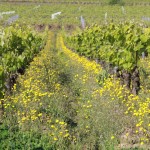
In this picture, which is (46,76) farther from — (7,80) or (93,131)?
(93,131)

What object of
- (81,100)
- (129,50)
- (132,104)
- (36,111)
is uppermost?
(129,50)

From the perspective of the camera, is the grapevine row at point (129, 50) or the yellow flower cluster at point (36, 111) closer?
the yellow flower cluster at point (36, 111)

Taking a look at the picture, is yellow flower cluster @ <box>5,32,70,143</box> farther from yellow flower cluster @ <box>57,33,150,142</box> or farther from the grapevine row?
the grapevine row

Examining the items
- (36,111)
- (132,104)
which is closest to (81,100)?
(36,111)

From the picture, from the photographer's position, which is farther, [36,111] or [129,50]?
[129,50]

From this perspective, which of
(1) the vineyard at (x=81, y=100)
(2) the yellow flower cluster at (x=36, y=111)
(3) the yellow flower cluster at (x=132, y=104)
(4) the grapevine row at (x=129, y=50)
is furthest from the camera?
(4) the grapevine row at (x=129, y=50)

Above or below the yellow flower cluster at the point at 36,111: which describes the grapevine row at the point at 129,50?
above

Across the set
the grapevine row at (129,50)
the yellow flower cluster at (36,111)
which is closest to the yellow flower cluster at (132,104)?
the yellow flower cluster at (36,111)

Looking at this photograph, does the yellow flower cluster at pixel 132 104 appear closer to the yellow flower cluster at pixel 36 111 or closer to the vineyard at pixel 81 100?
the vineyard at pixel 81 100

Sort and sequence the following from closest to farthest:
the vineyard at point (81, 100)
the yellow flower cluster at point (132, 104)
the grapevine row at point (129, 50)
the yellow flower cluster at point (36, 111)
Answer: the yellow flower cluster at point (132, 104) < the vineyard at point (81, 100) < the yellow flower cluster at point (36, 111) < the grapevine row at point (129, 50)

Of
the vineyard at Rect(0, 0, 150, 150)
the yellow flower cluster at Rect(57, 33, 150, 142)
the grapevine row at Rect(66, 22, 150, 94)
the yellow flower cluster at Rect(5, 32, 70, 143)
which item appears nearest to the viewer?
the yellow flower cluster at Rect(57, 33, 150, 142)

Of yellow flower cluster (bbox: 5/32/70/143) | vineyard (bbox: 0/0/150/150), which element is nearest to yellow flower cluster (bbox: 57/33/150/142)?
vineyard (bbox: 0/0/150/150)

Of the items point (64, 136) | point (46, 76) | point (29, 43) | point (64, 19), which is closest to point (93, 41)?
point (29, 43)

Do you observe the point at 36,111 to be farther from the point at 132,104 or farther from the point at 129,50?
the point at 129,50
